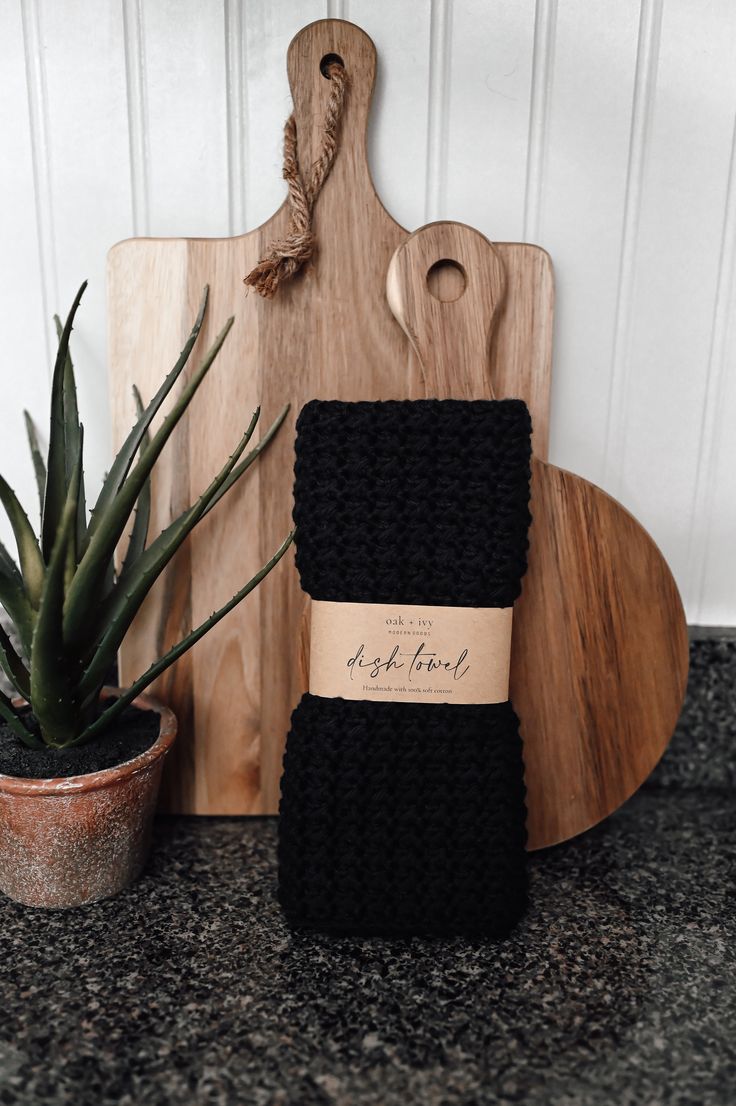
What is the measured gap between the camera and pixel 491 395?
1.92ft

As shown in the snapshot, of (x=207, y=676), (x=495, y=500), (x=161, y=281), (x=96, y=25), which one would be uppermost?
(x=96, y=25)

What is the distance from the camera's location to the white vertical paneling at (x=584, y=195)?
612 mm

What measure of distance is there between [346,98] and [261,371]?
0.23 m

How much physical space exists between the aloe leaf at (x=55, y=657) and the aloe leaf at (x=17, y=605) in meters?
0.04

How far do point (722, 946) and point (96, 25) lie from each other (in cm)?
87

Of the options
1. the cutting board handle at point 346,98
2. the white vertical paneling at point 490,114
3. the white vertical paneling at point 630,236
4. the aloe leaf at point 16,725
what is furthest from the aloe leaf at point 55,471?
the white vertical paneling at point 630,236

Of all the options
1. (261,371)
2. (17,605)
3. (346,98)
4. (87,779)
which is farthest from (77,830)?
(346,98)

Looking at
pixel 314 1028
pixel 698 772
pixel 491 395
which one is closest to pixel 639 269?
pixel 491 395

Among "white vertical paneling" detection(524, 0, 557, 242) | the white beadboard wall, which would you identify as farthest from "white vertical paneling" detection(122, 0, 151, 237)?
"white vertical paneling" detection(524, 0, 557, 242)

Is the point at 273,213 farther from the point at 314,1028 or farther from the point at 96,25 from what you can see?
the point at 314,1028

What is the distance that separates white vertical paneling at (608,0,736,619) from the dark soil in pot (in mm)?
479

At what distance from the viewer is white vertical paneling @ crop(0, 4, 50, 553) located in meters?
0.62

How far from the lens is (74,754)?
1.77 feet

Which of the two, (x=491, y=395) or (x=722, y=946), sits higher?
(x=491, y=395)
